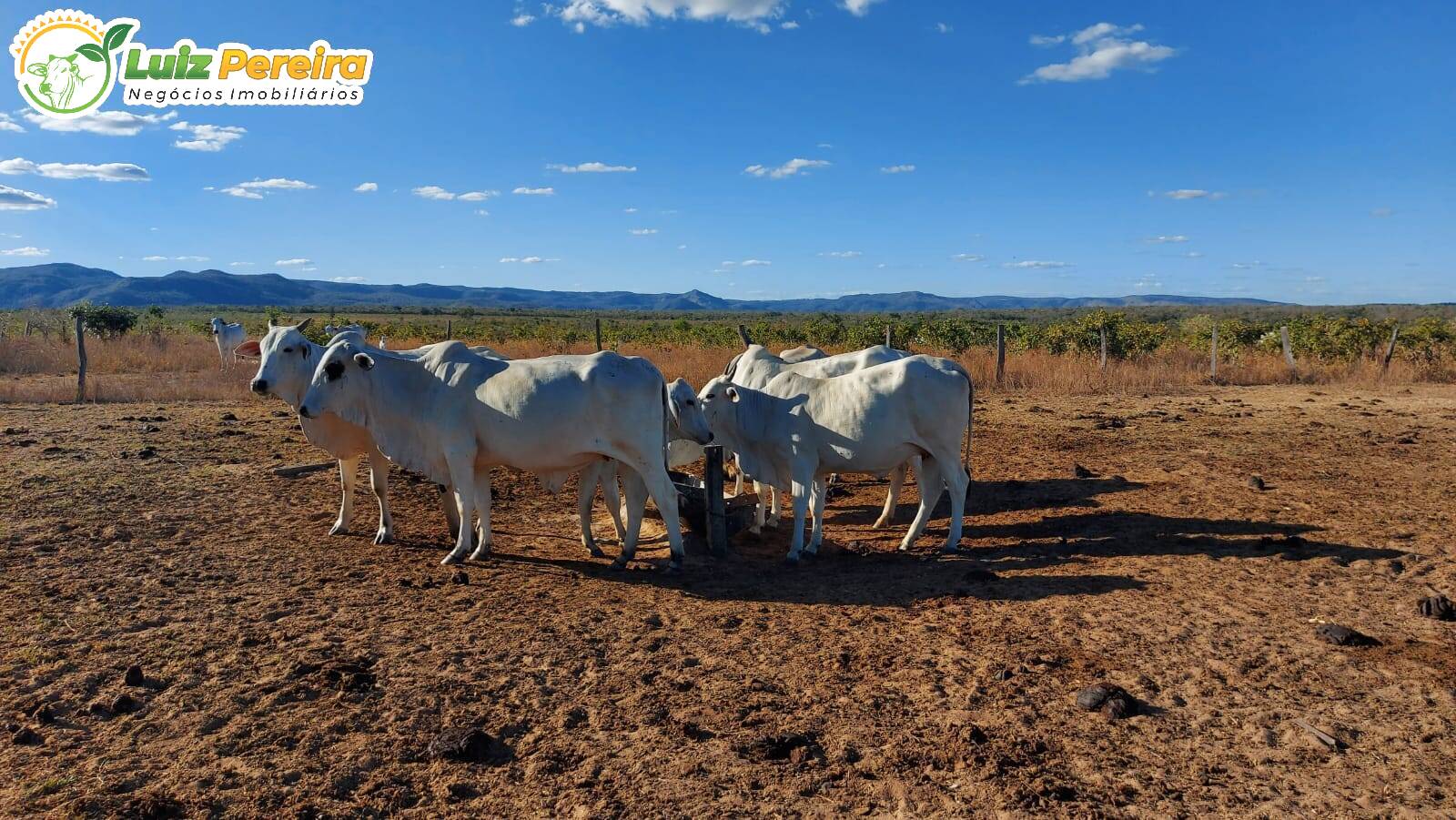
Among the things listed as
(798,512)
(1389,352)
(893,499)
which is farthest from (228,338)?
(1389,352)

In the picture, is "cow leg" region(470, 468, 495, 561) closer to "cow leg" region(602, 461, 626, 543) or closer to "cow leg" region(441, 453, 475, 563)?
"cow leg" region(441, 453, 475, 563)

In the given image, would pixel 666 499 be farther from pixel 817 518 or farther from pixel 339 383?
pixel 339 383

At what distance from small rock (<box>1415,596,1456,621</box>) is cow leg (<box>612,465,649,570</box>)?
5.90 meters

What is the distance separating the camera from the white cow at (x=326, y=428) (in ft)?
27.9

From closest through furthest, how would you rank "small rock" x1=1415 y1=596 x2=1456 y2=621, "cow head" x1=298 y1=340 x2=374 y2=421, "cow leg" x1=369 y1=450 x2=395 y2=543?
"small rock" x1=1415 y1=596 x2=1456 y2=621 < "cow head" x1=298 y1=340 x2=374 y2=421 < "cow leg" x1=369 y1=450 x2=395 y2=543

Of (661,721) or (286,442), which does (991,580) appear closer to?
(661,721)

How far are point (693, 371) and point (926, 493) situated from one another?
1089cm

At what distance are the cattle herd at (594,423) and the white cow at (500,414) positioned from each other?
12 mm

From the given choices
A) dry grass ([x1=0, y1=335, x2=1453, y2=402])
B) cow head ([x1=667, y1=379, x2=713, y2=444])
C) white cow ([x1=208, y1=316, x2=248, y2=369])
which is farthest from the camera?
white cow ([x1=208, y1=316, x2=248, y2=369])

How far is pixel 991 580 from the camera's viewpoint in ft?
24.3

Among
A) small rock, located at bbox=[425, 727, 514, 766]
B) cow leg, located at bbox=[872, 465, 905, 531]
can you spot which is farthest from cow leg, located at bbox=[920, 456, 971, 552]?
small rock, located at bbox=[425, 727, 514, 766]

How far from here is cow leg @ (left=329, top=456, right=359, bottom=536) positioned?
28.8ft

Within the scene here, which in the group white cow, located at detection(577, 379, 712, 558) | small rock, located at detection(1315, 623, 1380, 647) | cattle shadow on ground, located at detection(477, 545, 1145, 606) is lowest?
cattle shadow on ground, located at detection(477, 545, 1145, 606)

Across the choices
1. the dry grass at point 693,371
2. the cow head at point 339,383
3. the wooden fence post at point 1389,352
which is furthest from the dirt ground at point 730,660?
the wooden fence post at point 1389,352
